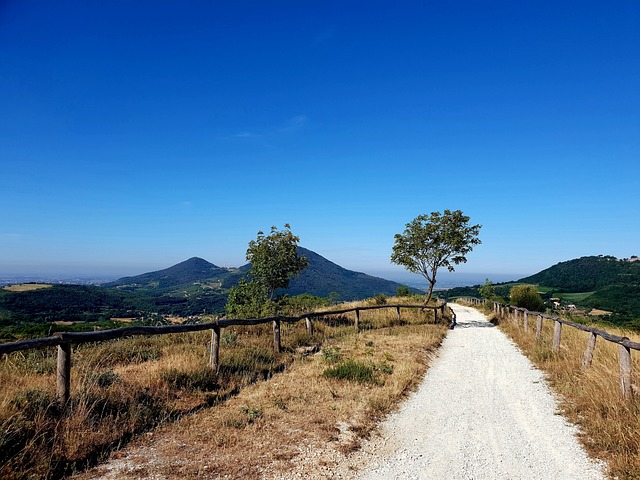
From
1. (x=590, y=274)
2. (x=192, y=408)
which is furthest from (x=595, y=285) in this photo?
(x=192, y=408)

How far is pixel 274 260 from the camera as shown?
24.7 m

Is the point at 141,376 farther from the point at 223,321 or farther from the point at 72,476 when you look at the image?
the point at 72,476

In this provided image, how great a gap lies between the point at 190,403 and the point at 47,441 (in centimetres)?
288

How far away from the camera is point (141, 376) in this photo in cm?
857

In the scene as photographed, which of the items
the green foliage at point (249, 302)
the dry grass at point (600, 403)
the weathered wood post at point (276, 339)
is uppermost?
the green foliage at point (249, 302)

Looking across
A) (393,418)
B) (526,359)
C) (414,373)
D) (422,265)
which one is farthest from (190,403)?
(422,265)

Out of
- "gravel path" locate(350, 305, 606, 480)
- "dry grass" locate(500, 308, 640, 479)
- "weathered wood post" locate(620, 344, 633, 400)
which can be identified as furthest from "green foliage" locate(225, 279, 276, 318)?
"weathered wood post" locate(620, 344, 633, 400)

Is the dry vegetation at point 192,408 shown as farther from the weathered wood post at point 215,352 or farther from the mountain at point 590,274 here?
the mountain at point 590,274

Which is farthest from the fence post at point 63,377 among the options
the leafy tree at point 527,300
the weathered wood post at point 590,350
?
the leafy tree at point 527,300

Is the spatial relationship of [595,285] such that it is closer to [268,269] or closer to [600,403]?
[268,269]

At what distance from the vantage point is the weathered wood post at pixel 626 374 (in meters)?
7.39

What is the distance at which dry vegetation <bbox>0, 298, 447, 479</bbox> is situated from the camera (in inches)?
203

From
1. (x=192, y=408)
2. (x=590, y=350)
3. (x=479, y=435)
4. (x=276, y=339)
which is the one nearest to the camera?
(x=479, y=435)

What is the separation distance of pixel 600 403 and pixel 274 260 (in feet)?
63.6
